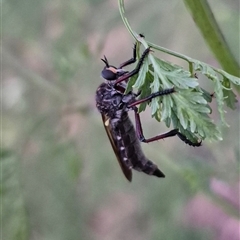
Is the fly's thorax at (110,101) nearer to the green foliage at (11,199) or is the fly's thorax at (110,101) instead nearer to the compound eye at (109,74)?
the compound eye at (109,74)

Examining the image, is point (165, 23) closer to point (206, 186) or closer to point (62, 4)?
point (62, 4)

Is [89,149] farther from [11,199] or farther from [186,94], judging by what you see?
[186,94]

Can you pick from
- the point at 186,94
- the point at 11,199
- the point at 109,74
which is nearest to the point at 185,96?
the point at 186,94

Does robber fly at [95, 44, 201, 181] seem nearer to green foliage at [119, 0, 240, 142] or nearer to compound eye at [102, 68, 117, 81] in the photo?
compound eye at [102, 68, 117, 81]

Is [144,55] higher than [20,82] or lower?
lower

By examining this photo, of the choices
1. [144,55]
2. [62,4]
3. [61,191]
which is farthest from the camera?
[61,191]

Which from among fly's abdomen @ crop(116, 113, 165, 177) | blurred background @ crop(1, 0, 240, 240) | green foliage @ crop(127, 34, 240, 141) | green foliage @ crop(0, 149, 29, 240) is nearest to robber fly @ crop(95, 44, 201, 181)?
fly's abdomen @ crop(116, 113, 165, 177)

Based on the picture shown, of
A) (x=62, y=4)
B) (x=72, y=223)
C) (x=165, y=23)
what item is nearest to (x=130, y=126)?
(x=62, y=4)
